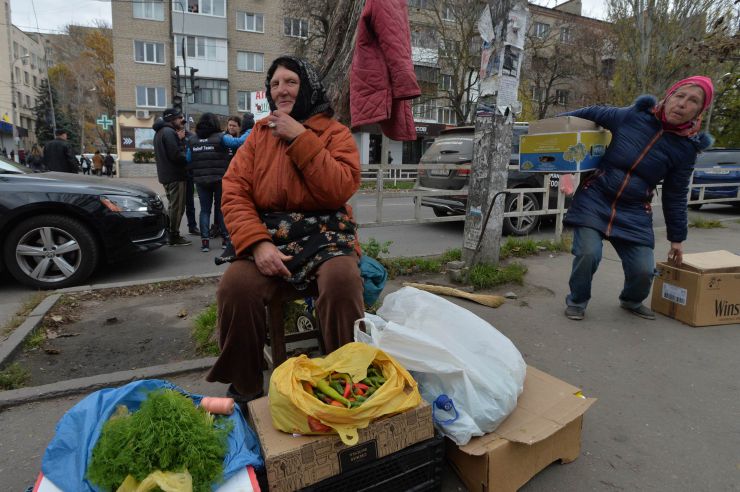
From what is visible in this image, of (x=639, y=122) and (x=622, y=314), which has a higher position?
(x=639, y=122)

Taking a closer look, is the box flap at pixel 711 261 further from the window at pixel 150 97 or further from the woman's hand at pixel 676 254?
the window at pixel 150 97

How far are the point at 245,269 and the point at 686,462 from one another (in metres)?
2.21

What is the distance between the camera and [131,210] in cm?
512

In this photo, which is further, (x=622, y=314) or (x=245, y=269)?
(x=622, y=314)

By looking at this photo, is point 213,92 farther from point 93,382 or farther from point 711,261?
point 711,261

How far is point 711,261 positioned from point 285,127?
12.2 feet

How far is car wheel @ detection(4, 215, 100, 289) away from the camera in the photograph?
15.5 feet

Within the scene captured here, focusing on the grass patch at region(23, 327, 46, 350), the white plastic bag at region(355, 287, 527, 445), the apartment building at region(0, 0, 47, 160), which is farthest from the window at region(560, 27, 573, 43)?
the apartment building at region(0, 0, 47, 160)

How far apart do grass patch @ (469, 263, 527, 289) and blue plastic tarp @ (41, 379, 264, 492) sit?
3246 mm

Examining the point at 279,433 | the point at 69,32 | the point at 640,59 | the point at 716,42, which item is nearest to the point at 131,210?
the point at 279,433

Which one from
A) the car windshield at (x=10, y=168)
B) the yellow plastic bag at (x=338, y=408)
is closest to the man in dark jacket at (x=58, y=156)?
the car windshield at (x=10, y=168)

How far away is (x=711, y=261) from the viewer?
13.1 ft

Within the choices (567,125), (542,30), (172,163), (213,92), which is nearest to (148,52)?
(213,92)

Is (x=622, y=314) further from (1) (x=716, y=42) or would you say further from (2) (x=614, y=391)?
(1) (x=716, y=42)
